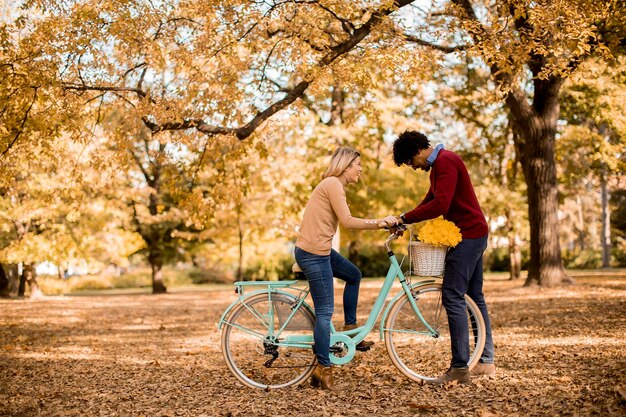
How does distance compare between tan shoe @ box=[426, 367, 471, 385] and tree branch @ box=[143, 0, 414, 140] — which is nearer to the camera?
tan shoe @ box=[426, 367, 471, 385]

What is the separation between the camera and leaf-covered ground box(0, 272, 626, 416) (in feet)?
16.2

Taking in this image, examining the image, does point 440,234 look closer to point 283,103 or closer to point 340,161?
point 340,161

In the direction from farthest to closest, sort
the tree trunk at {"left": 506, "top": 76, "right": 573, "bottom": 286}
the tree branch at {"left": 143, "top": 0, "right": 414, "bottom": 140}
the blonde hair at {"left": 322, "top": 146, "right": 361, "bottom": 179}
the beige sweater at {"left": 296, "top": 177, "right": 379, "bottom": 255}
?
1. the tree trunk at {"left": 506, "top": 76, "right": 573, "bottom": 286}
2. the tree branch at {"left": 143, "top": 0, "right": 414, "bottom": 140}
3. the blonde hair at {"left": 322, "top": 146, "right": 361, "bottom": 179}
4. the beige sweater at {"left": 296, "top": 177, "right": 379, "bottom": 255}

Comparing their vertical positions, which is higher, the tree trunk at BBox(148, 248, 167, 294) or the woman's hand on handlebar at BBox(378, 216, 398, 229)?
the woman's hand on handlebar at BBox(378, 216, 398, 229)

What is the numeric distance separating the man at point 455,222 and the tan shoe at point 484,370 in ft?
1.17

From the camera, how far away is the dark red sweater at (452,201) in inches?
210

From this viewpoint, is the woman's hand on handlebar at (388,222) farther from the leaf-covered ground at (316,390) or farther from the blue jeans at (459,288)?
the leaf-covered ground at (316,390)

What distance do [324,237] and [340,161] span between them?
0.65m

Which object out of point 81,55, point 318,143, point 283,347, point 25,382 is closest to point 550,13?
point 283,347

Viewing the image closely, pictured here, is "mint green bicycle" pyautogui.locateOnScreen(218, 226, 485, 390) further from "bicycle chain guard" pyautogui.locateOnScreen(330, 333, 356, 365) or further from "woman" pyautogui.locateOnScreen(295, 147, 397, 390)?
"woman" pyautogui.locateOnScreen(295, 147, 397, 390)

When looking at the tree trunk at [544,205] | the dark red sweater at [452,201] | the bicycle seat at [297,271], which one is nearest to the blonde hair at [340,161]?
the dark red sweater at [452,201]

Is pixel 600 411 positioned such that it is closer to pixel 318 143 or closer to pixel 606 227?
pixel 318 143

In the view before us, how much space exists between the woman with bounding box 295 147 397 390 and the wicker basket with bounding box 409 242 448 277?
0.34 m

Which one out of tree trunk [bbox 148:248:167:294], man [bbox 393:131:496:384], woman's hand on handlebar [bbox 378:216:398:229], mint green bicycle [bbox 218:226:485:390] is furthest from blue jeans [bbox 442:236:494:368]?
tree trunk [bbox 148:248:167:294]
